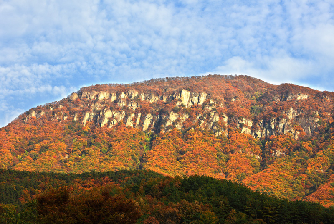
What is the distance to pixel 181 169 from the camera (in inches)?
7210

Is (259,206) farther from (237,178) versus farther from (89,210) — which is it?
(237,178)

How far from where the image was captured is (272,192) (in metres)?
147

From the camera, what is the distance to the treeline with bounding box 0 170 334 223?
42.3 m

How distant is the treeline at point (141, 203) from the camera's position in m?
42.3

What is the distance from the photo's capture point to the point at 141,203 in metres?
78.9

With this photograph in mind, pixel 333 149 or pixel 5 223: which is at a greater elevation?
pixel 333 149

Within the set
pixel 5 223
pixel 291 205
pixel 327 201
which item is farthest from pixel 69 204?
pixel 327 201

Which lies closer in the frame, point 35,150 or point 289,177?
point 289,177

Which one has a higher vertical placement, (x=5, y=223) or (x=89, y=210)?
(x=89, y=210)

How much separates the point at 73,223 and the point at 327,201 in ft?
389

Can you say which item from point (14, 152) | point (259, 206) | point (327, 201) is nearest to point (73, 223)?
point (259, 206)

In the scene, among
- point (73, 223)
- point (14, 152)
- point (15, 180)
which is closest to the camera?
point (73, 223)

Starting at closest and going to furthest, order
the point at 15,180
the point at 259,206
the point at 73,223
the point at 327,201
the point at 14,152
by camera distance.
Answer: the point at 73,223, the point at 259,206, the point at 15,180, the point at 327,201, the point at 14,152

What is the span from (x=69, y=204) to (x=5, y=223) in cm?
2104
